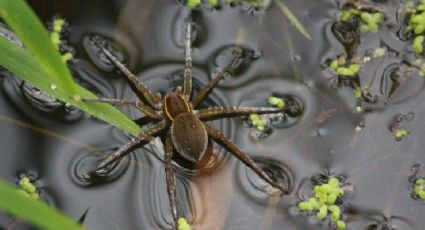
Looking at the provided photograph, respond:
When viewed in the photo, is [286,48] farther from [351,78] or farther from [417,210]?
[417,210]

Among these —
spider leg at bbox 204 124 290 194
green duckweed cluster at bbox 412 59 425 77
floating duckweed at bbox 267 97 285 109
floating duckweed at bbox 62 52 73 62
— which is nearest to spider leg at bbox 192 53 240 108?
spider leg at bbox 204 124 290 194

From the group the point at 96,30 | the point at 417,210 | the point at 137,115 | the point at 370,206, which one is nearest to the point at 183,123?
the point at 137,115

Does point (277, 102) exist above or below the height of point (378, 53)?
below

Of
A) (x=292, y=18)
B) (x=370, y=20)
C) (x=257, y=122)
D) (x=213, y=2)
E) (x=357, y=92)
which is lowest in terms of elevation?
(x=257, y=122)

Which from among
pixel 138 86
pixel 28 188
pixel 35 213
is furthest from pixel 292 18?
pixel 35 213

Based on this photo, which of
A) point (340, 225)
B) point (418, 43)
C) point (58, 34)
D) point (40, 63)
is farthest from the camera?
point (418, 43)

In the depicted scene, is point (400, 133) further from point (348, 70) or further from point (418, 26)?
point (418, 26)

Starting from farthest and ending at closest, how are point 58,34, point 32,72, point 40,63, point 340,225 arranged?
point 58,34 → point 340,225 → point 32,72 → point 40,63

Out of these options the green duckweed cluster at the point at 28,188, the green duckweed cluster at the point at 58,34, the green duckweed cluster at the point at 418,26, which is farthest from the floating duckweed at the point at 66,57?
the green duckweed cluster at the point at 418,26
